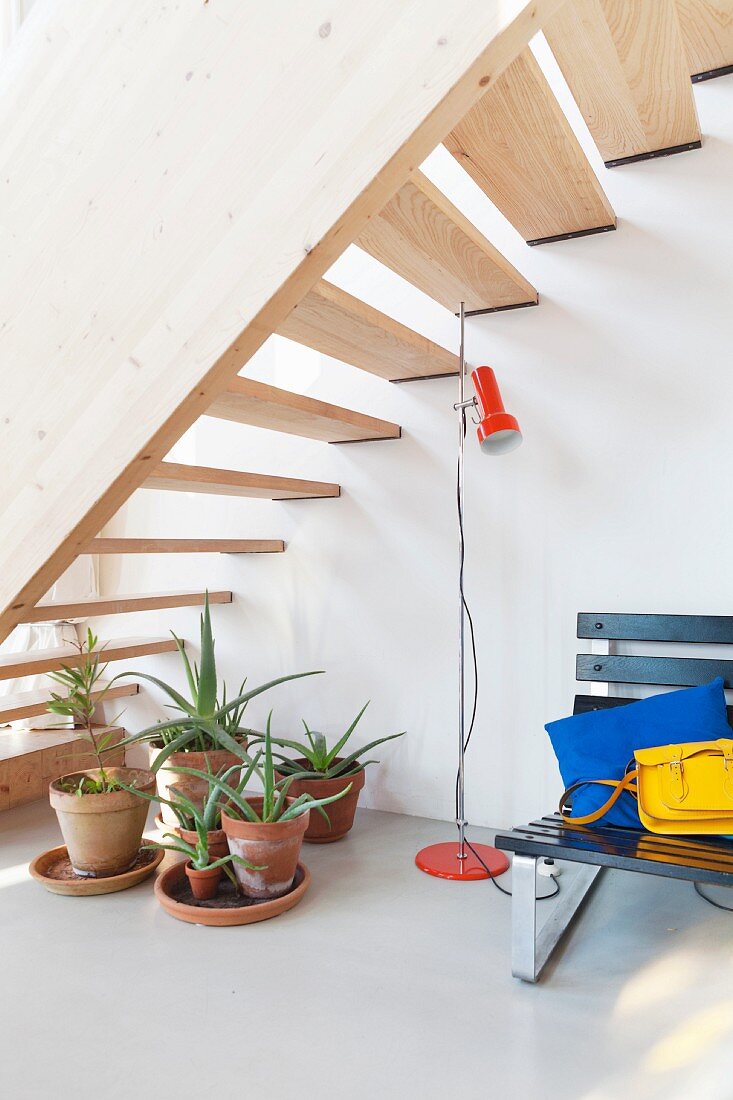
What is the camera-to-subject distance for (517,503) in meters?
2.59

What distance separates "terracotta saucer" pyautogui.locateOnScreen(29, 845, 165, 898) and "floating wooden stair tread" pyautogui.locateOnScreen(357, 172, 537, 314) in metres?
1.76

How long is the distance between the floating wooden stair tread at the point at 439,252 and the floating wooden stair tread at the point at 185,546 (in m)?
1.11

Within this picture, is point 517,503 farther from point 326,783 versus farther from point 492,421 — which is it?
point 326,783

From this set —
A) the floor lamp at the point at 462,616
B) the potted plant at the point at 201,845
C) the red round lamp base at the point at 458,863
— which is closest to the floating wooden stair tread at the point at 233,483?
the floor lamp at the point at 462,616

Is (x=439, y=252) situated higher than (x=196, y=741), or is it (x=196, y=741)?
(x=439, y=252)

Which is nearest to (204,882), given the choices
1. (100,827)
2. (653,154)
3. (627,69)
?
(100,827)

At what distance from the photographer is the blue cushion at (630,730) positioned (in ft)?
6.50

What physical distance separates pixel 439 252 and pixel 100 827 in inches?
68.5

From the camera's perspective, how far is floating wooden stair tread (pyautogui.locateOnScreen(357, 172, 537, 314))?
1709 mm

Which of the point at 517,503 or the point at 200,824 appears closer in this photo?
the point at 200,824

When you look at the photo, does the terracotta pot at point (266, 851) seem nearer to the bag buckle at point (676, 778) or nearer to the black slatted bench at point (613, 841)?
the black slatted bench at point (613, 841)

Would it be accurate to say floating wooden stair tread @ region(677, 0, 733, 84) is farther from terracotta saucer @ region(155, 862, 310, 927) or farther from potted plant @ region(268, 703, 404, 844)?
terracotta saucer @ region(155, 862, 310, 927)

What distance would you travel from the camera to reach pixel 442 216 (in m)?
1.75

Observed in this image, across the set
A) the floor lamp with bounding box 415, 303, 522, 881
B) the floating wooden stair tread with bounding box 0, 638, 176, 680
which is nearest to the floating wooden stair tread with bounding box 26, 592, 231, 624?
the floating wooden stair tread with bounding box 0, 638, 176, 680
